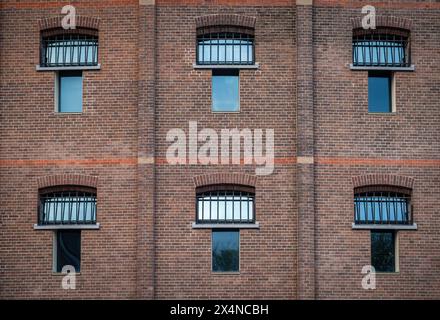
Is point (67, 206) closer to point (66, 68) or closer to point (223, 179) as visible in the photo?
point (66, 68)

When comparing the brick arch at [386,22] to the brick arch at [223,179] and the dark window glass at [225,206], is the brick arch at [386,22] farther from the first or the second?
the dark window glass at [225,206]

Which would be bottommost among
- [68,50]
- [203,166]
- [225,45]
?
[203,166]

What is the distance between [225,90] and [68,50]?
395 cm

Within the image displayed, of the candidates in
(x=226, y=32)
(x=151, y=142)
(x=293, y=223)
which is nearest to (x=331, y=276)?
(x=293, y=223)

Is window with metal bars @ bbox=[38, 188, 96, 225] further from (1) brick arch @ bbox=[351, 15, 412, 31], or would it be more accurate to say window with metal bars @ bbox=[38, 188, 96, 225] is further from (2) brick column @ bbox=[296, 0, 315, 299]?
(1) brick arch @ bbox=[351, 15, 412, 31]

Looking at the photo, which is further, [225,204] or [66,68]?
[66,68]

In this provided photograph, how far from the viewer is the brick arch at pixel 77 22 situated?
57.0ft

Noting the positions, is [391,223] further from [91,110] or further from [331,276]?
[91,110]

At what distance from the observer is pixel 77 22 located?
17359 mm

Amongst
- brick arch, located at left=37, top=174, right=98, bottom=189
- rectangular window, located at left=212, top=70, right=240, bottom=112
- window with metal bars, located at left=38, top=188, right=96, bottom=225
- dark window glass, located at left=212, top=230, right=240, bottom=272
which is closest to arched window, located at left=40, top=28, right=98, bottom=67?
brick arch, located at left=37, top=174, right=98, bottom=189

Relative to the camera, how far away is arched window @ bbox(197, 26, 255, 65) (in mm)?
17344

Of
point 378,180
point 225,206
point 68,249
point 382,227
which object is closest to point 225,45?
point 225,206

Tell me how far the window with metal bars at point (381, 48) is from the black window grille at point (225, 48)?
2571mm

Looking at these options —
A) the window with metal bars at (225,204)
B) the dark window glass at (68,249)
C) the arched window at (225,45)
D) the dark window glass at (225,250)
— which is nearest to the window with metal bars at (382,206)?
the window with metal bars at (225,204)
